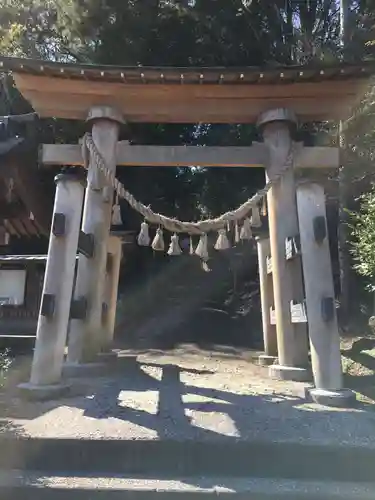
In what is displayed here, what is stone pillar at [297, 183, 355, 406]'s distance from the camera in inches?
170

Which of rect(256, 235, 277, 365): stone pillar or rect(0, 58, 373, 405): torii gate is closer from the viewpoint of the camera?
rect(0, 58, 373, 405): torii gate

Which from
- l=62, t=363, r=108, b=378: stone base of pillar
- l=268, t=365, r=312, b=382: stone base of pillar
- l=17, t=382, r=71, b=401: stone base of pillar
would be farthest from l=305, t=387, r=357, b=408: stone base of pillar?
l=62, t=363, r=108, b=378: stone base of pillar

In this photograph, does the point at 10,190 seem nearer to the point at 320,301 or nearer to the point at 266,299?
the point at 266,299

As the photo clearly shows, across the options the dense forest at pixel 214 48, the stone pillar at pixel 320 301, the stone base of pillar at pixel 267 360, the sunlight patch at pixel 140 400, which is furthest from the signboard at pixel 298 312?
the dense forest at pixel 214 48

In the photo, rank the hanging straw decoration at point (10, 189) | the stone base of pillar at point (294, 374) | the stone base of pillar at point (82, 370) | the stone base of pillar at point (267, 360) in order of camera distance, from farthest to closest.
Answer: the hanging straw decoration at point (10, 189) → the stone base of pillar at point (267, 360) → the stone base of pillar at point (82, 370) → the stone base of pillar at point (294, 374)

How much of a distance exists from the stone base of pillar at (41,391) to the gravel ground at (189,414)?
0.10 meters

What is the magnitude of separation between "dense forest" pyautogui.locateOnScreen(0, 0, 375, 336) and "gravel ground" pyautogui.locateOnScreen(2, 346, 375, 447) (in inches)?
250

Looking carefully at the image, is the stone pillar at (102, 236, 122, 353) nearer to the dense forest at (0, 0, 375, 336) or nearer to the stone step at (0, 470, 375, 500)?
the stone step at (0, 470, 375, 500)

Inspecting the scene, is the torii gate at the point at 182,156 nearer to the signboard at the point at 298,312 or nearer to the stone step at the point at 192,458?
the signboard at the point at 298,312

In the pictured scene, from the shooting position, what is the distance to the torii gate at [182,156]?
15.2ft

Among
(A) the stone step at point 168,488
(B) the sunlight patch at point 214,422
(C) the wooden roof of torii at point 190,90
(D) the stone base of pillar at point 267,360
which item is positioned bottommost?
(A) the stone step at point 168,488

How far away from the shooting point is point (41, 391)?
4.41 meters

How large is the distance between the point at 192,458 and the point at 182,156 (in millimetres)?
3274

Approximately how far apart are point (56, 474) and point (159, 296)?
11822 millimetres
